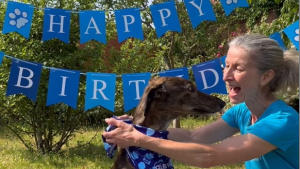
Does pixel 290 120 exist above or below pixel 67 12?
below

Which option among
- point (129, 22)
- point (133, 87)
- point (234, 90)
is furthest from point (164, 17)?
point (234, 90)

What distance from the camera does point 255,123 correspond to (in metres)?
2.22

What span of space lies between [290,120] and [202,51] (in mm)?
8418

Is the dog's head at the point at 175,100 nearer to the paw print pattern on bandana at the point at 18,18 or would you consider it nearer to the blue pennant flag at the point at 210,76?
the blue pennant flag at the point at 210,76

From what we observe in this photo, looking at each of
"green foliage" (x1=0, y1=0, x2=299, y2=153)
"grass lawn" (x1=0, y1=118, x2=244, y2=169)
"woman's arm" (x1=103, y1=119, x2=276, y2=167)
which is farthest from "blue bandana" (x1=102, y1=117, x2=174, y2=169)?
"green foliage" (x1=0, y1=0, x2=299, y2=153)

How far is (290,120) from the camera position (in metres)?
2.16

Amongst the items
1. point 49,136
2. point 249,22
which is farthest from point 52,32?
point 249,22

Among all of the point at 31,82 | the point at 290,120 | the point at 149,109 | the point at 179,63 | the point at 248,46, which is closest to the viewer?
the point at 290,120

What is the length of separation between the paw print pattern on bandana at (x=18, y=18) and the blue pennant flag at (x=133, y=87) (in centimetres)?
123

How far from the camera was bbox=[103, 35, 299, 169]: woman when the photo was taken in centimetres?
210

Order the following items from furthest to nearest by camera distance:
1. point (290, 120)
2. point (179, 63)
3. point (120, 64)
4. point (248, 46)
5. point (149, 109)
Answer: point (179, 63), point (120, 64), point (149, 109), point (248, 46), point (290, 120)

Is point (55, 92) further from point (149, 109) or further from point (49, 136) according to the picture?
point (49, 136)

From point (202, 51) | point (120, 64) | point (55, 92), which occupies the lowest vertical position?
point (55, 92)

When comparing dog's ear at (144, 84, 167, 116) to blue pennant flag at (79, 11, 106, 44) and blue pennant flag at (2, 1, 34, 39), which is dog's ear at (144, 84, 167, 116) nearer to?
blue pennant flag at (79, 11, 106, 44)
